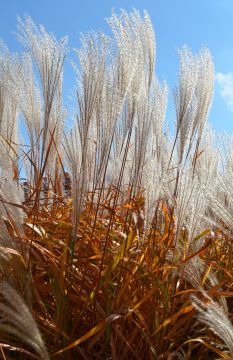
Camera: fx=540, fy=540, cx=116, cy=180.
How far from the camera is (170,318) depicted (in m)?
2.09

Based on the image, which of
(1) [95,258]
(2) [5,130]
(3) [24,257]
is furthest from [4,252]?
(2) [5,130]

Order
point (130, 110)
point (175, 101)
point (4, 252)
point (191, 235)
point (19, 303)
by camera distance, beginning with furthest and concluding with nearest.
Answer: point (175, 101) → point (130, 110) → point (191, 235) → point (4, 252) → point (19, 303)

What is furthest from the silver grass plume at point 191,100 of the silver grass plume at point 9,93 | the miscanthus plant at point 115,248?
the silver grass plume at point 9,93

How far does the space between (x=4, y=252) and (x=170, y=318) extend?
70 cm

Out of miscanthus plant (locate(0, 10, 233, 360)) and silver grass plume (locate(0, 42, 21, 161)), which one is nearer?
miscanthus plant (locate(0, 10, 233, 360))

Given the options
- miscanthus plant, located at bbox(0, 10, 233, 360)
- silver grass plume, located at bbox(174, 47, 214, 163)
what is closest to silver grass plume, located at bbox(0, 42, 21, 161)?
miscanthus plant, located at bbox(0, 10, 233, 360)

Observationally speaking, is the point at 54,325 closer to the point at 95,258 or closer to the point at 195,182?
the point at 95,258

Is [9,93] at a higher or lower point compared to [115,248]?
higher

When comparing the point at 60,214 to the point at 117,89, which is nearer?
the point at 117,89

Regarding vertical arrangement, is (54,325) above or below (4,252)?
below

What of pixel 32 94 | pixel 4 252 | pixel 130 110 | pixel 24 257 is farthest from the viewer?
pixel 32 94

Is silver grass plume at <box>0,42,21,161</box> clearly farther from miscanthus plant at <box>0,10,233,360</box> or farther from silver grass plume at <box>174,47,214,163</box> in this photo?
silver grass plume at <box>174,47,214,163</box>

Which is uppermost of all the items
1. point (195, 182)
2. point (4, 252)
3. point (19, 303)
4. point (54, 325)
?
point (195, 182)

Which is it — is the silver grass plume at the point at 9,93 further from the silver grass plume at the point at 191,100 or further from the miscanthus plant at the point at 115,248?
the silver grass plume at the point at 191,100
